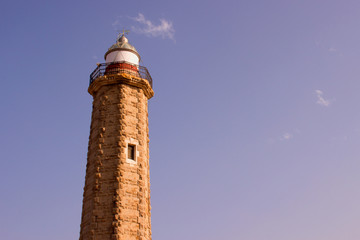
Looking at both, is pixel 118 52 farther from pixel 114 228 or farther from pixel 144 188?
pixel 114 228

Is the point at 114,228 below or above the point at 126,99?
below

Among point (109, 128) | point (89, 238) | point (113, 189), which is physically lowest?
point (89, 238)

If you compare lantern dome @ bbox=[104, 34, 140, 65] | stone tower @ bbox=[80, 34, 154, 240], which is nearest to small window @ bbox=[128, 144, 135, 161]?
stone tower @ bbox=[80, 34, 154, 240]

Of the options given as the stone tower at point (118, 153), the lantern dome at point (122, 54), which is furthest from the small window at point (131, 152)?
the lantern dome at point (122, 54)

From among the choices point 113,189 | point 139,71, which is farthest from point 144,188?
point 139,71

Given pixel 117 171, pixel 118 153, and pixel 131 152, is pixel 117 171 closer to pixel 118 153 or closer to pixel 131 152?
pixel 118 153

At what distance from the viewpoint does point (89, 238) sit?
1916 cm

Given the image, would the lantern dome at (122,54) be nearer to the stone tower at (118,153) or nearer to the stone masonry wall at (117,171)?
the stone tower at (118,153)

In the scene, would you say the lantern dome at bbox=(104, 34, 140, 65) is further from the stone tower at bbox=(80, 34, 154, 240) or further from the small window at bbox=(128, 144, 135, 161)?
the small window at bbox=(128, 144, 135, 161)

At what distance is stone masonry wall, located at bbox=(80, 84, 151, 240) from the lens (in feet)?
63.3

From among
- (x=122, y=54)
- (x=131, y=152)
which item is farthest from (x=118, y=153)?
(x=122, y=54)

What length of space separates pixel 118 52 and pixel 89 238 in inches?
454

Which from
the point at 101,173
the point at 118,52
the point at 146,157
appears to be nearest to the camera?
the point at 101,173

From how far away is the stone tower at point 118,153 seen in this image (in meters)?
19.4
